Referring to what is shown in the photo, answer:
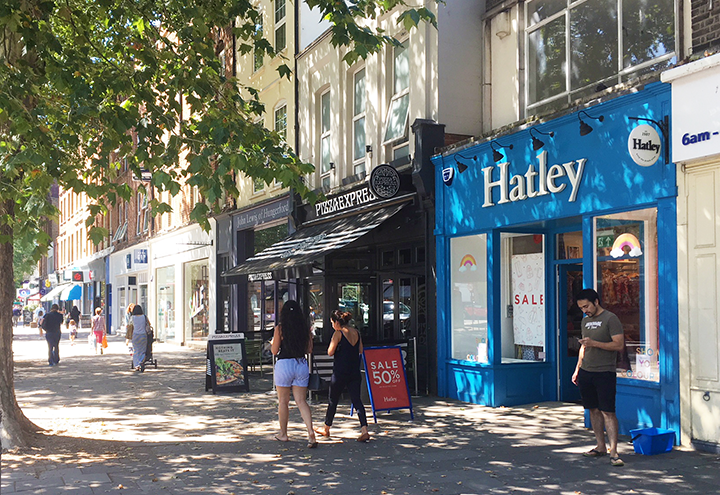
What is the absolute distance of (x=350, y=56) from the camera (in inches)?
340

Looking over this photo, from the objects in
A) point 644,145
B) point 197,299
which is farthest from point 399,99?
point 197,299

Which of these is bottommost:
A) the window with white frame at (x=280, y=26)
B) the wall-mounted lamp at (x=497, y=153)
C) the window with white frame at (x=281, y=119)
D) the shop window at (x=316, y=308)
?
the shop window at (x=316, y=308)

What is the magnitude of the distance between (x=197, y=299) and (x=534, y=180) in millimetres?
18974

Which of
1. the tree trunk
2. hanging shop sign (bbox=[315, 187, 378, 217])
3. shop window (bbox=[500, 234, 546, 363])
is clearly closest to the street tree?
the tree trunk

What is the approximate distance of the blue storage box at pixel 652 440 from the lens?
Result: 307 inches

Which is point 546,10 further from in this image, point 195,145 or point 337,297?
point 337,297

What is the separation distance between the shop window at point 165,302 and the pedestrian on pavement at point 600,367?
24.9 m

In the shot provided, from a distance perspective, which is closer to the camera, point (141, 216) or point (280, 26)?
point (280, 26)

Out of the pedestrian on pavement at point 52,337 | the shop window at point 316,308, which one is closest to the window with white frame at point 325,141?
the shop window at point 316,308

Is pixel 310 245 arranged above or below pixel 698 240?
above

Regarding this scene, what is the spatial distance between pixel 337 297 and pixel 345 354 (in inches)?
277

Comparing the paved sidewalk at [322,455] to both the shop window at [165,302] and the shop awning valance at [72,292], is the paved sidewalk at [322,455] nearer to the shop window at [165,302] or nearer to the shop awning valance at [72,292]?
the shop window at [165,302]

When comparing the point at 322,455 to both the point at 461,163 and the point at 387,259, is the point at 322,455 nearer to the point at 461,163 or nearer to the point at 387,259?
the point at 461,163

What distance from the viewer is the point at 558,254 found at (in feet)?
38.1
